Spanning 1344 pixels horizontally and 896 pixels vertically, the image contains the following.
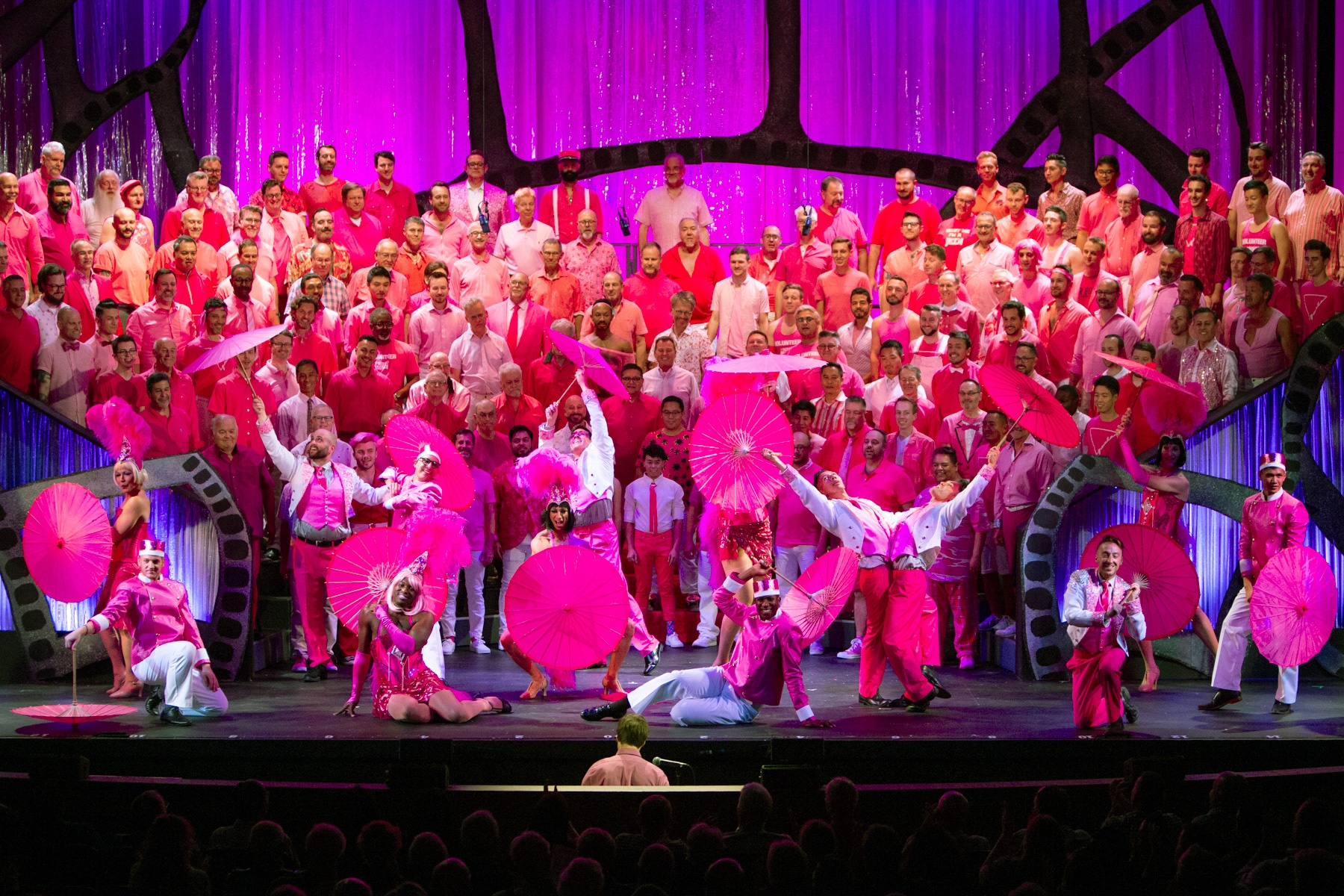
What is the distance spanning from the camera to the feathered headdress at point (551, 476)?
8.48 metres

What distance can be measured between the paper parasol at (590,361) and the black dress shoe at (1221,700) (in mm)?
3709

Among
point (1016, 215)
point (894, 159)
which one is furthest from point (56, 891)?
point (894, 159)

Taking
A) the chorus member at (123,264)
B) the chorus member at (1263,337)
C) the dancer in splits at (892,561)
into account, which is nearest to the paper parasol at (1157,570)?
the dancer in splits at (892,561)

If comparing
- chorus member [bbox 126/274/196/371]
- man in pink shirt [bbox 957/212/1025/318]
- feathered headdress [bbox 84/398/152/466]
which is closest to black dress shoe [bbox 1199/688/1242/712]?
man in pink shirt [bbox 957/212/1025/318]

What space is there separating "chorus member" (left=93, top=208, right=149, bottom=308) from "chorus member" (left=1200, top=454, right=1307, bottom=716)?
25.1 feet

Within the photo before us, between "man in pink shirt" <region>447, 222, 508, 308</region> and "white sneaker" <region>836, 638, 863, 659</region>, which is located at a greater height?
"man in pink shirt" <region>447, 222, 508, 308</region>

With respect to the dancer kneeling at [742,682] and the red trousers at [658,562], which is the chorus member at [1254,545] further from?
the red trousers at [658,562]

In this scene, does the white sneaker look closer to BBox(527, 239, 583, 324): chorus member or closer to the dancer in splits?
the dancer in splits

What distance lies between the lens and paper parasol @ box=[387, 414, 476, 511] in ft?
27.2

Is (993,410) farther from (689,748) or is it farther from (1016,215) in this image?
(689,748)

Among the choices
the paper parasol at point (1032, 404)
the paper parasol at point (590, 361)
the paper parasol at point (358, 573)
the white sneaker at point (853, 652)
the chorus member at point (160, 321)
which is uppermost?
the chorus member at point (160, 321)

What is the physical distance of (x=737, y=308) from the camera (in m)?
10.8

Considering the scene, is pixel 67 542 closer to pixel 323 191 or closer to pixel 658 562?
pixel 658 562

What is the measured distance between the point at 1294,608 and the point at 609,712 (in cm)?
358
